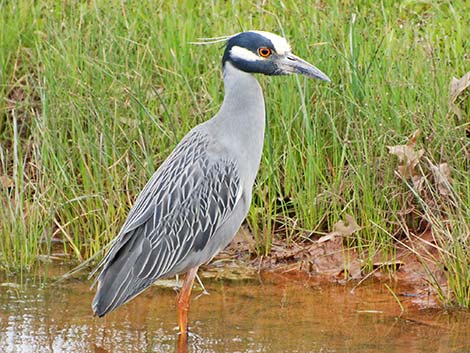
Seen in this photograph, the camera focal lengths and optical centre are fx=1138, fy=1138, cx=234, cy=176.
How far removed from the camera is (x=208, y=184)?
6.49 m

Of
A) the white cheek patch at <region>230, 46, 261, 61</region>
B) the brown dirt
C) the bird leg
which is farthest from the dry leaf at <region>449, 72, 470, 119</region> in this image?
the bird leg

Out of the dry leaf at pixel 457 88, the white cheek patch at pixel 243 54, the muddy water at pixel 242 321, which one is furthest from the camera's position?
the dry leaf at pixel 457 88

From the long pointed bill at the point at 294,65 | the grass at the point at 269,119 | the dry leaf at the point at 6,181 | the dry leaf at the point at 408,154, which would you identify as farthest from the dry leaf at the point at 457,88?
the dry leaf at the point at 6,181

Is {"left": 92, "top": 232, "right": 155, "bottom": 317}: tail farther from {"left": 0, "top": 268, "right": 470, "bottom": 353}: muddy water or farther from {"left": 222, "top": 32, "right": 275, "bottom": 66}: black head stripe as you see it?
{"left": 222, "top": 32, "right": 275, "bottom": 66}: black head stripe

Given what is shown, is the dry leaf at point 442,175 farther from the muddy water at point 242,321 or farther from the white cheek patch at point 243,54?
the white cheek patch at point 243,54

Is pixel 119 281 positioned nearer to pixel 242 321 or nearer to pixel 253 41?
pixel 242 321

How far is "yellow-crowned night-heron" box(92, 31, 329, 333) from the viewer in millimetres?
6352

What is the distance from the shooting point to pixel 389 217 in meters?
7.15

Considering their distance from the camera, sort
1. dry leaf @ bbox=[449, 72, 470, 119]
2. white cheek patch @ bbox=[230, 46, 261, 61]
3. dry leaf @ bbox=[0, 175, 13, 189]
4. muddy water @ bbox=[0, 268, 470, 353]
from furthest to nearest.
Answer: dry leaf @ bbox=[0, 175, 13, 189]
dry leaf @ bbox=[449, 72, 470, 119]
white cheek patch @ bbox=[230, 46, 261, 61]
muddy water @ bbox=[0, 268, 470, 353]

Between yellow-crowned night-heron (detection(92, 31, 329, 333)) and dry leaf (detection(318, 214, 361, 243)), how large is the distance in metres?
0.77

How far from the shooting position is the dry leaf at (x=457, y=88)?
719 centimetres

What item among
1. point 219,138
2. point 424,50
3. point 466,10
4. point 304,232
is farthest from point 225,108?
point 466,10

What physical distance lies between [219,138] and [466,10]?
2644mm

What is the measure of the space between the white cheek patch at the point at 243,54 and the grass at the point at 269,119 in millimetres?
883
